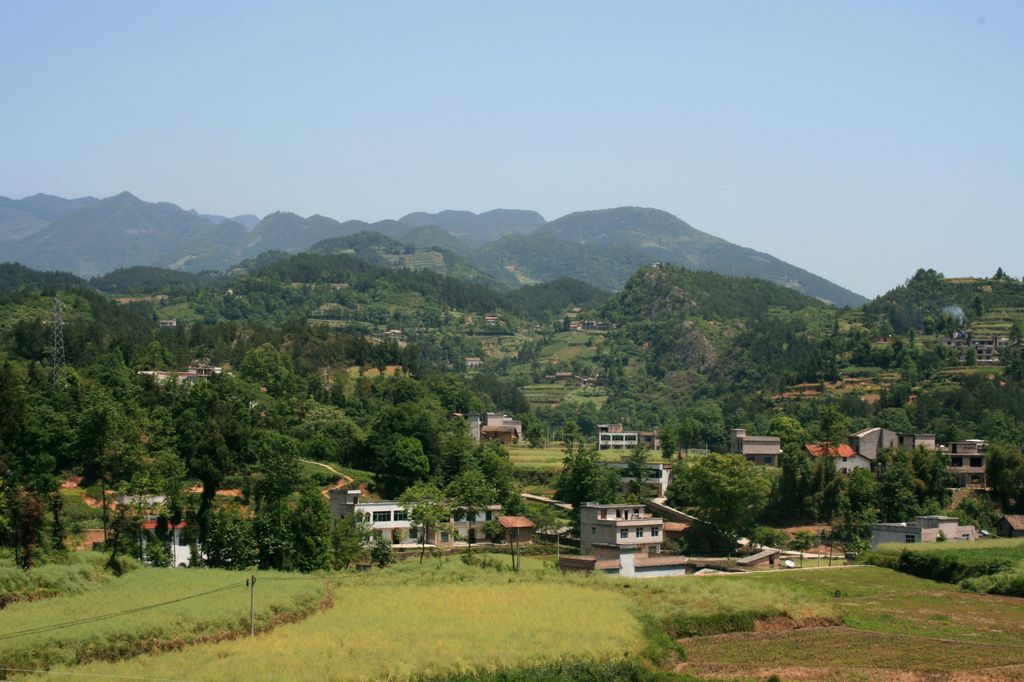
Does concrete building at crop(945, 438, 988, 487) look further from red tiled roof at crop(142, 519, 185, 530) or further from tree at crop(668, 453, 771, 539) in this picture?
red tiled roof at crop(142, 519, 185, 530)

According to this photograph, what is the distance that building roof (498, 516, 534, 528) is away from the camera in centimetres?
5525

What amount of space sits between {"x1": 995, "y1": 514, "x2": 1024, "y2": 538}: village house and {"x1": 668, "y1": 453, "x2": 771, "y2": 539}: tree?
11.7 meters

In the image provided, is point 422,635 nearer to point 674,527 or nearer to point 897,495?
point 674,527

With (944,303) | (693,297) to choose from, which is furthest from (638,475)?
(693,297)

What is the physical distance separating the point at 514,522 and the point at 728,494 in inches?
366

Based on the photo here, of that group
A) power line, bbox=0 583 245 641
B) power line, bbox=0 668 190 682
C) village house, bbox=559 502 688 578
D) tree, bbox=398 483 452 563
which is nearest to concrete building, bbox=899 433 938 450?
village house, bbox=559 502 688 578

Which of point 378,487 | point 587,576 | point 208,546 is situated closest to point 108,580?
point 208,546

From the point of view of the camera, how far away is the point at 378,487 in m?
61.4

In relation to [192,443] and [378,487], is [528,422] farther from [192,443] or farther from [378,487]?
[192,443]

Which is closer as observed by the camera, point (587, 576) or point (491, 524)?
point (587, 576)

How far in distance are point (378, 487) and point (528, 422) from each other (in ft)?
94.3

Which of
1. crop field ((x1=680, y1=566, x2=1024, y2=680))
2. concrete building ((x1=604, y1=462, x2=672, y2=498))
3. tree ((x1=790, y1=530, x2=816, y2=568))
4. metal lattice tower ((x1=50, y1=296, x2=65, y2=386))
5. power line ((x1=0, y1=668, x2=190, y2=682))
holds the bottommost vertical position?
tree ((x1=790, y1=530, x2=816, y2=568))

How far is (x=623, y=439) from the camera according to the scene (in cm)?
9156

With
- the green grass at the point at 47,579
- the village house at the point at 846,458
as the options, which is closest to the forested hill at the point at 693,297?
the village house at the point at 846,458
